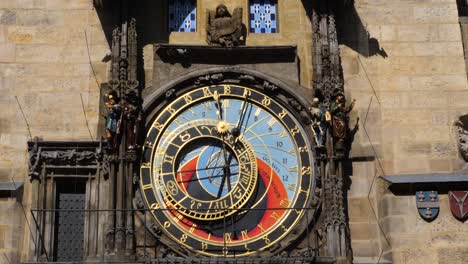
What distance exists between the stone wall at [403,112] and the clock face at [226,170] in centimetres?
91

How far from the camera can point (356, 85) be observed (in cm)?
1362

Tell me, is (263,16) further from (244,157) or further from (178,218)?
(178,218)

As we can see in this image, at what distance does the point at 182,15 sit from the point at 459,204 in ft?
15.1

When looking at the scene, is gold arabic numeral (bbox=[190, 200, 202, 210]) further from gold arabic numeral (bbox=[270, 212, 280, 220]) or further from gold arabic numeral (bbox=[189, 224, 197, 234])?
gold arabic numeral (bbox=[270, 212, 280, 220])

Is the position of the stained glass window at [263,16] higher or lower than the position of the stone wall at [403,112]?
higher

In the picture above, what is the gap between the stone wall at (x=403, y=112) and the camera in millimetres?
12820

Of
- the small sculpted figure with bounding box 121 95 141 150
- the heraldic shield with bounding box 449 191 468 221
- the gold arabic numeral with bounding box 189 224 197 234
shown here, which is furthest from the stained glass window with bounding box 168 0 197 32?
the heraldic shield with bounding box 449 191 468 221

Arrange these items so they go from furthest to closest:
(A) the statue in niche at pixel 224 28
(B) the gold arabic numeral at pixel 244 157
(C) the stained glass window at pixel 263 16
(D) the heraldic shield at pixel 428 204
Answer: (C) the stained glass window at pixel 263 16, (A) the statue in niche at pixel 224 28, (B) the gold arabic numeral at pixel 244 157, (D) the heraldic shield at pixel 428 204

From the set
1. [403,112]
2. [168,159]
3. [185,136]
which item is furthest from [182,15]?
[403,112]

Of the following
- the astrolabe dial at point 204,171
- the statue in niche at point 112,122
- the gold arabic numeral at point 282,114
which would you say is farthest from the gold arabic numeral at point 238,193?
the statue in niche at point 112,122

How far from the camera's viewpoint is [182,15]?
1395 centimetres

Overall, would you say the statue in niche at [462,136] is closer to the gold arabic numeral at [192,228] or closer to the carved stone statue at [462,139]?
the carved stone statue at [462,139]

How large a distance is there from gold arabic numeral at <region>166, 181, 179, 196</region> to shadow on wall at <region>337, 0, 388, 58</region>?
310cm

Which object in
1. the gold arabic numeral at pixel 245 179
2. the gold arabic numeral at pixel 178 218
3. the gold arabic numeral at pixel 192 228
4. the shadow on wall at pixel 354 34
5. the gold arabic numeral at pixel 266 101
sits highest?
the shadow on wall at pixel 354 34
